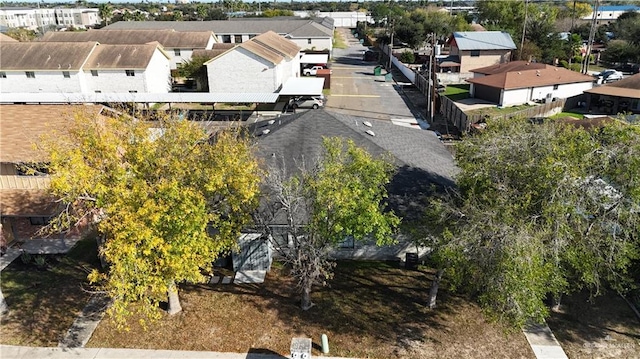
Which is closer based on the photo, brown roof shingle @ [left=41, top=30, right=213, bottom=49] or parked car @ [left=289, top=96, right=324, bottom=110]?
parked car @ [left=289, top=96, right=324, bottom=110]

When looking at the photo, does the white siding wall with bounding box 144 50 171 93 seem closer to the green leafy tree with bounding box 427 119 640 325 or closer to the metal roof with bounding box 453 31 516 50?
the metal roof with bounding box 453 31 516 50

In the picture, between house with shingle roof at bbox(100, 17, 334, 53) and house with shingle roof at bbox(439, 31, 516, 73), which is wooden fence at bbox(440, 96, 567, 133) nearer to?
house with shingle roof at bbox(439, 31, 516, 73)

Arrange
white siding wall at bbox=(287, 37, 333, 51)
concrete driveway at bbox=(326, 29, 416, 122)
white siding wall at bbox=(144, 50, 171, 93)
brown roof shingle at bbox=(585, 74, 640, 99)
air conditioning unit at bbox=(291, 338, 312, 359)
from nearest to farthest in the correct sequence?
air conditioning unit at bbox=(291, 338, 312, 359) < brown roof shingle at bbox=(585, 74, 640, 99) < concrete driveway at bbox=(326, 29, 416, 122) < white siding wall at bbox=(144, 50, 171, 93) < white siding wall at bbox=(287, 37, 333, 51)

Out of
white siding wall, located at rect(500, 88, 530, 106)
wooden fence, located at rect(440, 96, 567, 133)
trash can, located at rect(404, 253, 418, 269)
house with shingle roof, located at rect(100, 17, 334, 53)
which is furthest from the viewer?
house with shingle roof, located at rect(100, 17, 334, 53)

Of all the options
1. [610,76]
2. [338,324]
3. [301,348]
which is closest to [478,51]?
[610,76]

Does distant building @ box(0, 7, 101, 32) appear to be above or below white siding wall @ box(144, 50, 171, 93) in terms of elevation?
above

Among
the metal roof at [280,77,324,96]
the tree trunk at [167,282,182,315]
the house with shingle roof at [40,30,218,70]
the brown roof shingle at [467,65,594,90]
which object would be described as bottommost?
the tree trunk at [167,282,182,315]

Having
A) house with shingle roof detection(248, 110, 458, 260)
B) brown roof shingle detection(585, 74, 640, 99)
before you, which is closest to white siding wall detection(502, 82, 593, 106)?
brown roof shingle detection(585, 74, 640, 99)

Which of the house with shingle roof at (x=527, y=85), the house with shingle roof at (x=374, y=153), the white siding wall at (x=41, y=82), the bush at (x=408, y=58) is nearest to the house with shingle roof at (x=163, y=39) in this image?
the white siding wall at (x=41, y=82)
